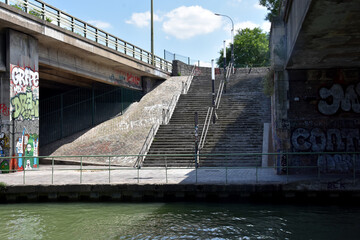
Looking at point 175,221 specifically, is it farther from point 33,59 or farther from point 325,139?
point 33,59

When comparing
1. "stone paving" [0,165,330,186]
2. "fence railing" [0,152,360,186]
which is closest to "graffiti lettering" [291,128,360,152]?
"fence railing" [0,152,360,186]

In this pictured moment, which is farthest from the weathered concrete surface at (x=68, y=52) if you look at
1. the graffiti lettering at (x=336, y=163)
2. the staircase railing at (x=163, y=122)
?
the graffiti lettering at (x=336, y=163)

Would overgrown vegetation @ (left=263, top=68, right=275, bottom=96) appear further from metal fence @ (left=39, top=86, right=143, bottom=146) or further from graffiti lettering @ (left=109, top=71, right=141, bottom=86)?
metal fence @ (left=39, top=86, right=143, bottom=146)

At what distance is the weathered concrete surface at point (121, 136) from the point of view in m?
21.3

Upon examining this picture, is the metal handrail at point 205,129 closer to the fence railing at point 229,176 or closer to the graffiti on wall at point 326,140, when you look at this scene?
the fence railing at point 229,176

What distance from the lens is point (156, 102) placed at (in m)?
27.9

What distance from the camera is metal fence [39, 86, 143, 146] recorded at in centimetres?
2650

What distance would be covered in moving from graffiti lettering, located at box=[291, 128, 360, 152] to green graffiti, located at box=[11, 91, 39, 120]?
38.2 feet

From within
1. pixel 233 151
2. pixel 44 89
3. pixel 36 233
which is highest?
pixel 44 89

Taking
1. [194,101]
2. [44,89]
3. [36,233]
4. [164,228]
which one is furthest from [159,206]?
[44,89]

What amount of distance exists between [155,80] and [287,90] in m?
20.1

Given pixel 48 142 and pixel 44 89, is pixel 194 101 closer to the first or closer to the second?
pixel 48 142

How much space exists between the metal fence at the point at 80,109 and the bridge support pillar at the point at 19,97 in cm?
776

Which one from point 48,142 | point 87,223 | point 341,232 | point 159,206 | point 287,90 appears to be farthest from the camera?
point 48,142
